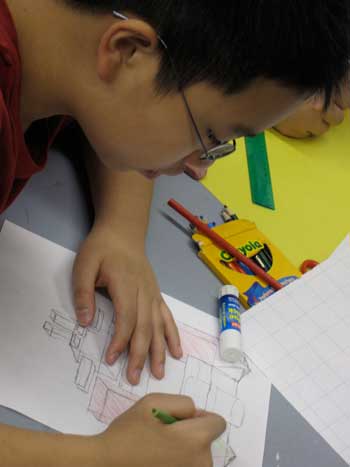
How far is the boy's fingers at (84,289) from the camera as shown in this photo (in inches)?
23.8

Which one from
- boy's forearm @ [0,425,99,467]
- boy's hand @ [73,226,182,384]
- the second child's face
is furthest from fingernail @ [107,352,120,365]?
the second child's face

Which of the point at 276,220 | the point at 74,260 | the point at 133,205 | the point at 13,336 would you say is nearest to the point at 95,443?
the point at 13,336

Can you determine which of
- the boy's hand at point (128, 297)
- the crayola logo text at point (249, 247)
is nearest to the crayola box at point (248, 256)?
the crayola logo text at point (249, 247)

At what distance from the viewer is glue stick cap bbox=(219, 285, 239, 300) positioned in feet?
2.31

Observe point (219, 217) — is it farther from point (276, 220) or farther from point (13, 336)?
point (13, 336)

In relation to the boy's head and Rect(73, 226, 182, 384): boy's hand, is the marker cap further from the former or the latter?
the boy's head

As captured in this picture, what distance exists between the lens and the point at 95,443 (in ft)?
1.57

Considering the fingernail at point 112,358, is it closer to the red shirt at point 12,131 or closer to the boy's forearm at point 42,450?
the boy's forearm at point 42,450

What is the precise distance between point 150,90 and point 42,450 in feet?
1.13

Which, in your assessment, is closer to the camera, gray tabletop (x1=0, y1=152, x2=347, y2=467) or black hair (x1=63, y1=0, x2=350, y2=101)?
black hair (x1=63, y1=0, x2=350, y2=101)

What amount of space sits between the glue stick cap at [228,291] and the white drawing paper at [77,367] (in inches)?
1.6

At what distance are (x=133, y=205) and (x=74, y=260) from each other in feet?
0.45

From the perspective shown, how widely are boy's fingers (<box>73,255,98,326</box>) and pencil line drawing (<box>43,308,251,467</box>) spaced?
0.04 ft

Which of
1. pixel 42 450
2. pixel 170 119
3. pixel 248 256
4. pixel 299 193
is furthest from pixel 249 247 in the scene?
pixel 42 450
